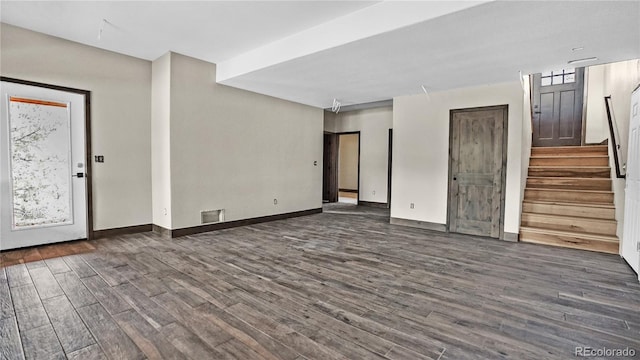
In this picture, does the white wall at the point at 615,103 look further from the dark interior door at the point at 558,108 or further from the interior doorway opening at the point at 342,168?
the interior doorway opening at the point at 342,168

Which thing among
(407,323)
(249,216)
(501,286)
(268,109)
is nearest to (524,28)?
(501,286)

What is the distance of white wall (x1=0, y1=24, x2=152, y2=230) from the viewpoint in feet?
12.7

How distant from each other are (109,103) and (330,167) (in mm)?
5966

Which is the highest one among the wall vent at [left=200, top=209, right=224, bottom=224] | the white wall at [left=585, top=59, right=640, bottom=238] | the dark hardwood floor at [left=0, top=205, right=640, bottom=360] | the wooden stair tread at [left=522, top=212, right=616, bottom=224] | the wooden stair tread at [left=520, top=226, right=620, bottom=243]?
the white wall at [left=585, top=59, right=640, bottom=238]

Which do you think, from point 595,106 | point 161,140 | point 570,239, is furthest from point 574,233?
point 161,140

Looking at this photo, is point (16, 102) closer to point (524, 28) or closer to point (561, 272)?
point (524, 28)

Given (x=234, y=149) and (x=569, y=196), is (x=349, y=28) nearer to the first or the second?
(x=234, y=149)

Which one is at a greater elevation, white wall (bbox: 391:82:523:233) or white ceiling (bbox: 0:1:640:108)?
white ceiling (bbox: 0:1:640:108)

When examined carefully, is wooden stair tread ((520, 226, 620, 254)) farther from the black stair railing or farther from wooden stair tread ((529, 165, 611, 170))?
wooden stair tread ((529, 165, 611, 170))

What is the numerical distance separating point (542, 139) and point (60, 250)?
9.48 m

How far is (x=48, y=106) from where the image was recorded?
403 centimetres

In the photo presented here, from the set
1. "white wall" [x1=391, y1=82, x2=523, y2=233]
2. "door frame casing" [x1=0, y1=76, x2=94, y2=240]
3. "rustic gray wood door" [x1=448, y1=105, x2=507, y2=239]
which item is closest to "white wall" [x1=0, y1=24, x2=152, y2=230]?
"door frame casing" [x1=0, y1=76, x2=94, y2=240]

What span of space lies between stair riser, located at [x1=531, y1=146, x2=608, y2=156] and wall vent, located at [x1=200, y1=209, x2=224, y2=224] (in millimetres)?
6435

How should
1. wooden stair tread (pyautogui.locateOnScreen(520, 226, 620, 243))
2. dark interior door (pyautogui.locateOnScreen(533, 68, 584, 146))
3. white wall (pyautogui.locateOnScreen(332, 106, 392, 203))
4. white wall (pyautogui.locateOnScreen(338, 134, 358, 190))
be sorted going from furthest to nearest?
white wall (pyautogui.locateOnScreen(338, 134, 358, 190)) → white wall (pyautogui.locateOnScreen(332, 106, 392, 203)) → dark interior door (pyautogui.locateOnScreen(533, 68, 584, 146)) → wooden stair tread (pyautogui.locateOnScreen(520, 226, 620, 243))
